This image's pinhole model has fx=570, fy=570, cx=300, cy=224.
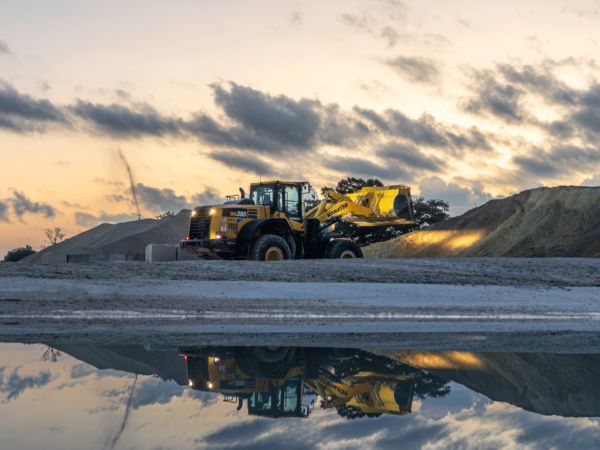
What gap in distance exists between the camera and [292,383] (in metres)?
5.02

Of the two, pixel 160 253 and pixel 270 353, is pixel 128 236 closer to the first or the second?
pixel 160 253

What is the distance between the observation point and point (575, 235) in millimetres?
42000

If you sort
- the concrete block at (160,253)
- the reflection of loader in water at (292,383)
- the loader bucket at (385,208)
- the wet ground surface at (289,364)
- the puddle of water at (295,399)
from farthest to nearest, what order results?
the concrete block at (160,253), the loader bucket at (385,208), the reflection of loader in water at (292,383), the wet ground surface at (289,364), the puddle of water at (295,399)

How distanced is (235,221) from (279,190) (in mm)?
2112

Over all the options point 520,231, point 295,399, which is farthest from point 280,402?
point 520,231

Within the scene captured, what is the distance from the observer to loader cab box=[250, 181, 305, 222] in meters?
21.1

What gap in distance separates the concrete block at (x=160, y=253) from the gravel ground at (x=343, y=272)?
310 inches

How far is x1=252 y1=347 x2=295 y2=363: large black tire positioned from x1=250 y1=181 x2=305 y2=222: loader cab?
1415cm

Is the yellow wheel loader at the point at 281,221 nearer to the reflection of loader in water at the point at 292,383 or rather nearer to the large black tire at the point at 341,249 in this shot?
the large black tire at the point at 341,249

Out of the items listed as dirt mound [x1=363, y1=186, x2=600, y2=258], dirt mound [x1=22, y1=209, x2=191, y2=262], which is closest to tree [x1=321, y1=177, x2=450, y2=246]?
dirt mound [x1=363, y1=186, x2=600, y2=258]

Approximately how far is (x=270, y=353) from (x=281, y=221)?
47.1 ft

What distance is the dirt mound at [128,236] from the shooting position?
3909 cm

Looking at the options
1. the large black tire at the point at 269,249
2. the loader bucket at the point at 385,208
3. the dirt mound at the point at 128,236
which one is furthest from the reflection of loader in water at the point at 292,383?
the dirt mound at the point at 128,236

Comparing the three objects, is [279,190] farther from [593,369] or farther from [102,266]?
[593,369]
